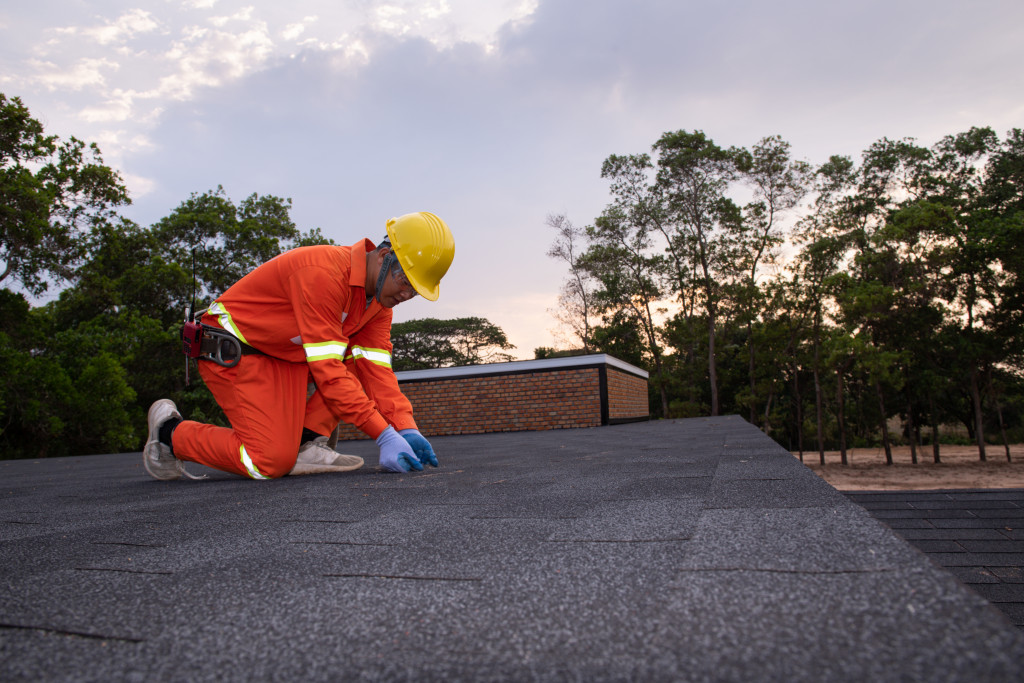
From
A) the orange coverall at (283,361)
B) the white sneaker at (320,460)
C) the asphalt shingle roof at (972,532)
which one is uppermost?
the orange coverall at (283,361)

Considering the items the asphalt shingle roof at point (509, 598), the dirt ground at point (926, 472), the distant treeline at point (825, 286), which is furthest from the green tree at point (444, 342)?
the asphalt shingle roof at point (509, 598)

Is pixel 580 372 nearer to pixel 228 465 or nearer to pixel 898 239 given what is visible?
pixel 228 465

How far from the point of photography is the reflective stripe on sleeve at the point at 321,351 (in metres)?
2.27

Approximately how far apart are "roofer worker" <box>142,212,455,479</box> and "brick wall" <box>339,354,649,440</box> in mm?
7461

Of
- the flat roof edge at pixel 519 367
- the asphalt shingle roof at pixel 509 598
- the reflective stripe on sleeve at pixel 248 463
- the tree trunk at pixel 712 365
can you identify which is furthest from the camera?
the tree trunk at pixel 712 365

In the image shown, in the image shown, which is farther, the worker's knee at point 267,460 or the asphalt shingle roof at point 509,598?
the worker's knee at point 267,460

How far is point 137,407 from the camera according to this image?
1516 cm

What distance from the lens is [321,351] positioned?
7.47 ft

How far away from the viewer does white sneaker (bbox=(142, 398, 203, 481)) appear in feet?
8.42

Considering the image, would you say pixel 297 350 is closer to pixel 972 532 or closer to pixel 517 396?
pixel 972 532

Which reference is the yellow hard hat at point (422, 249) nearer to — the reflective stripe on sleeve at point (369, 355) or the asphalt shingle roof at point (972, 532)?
the reflective stripe on sleeve at point (369, 355)

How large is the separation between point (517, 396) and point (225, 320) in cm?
793

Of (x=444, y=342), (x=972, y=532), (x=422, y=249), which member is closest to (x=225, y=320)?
(x=422, y=249)

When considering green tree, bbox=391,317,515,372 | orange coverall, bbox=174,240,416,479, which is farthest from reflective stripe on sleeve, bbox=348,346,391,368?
green tree, bbox=391,317,515,372
